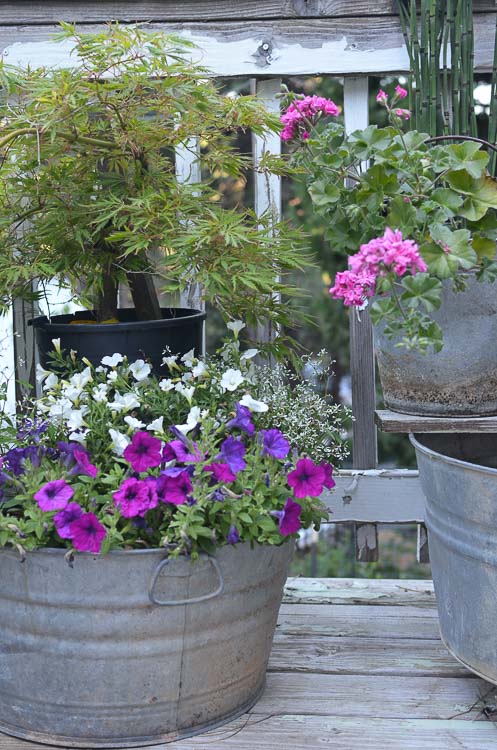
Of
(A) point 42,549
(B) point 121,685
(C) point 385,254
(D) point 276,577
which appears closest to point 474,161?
(C) point 385,254

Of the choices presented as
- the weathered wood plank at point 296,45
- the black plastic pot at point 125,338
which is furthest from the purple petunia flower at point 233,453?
the weathered wood plank at point 296,45

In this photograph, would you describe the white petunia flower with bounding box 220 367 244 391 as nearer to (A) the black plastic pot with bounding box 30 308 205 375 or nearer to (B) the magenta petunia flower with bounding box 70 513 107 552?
(A) the black plastic pot with bounding box 30 308 205 375

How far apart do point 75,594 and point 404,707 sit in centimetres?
73

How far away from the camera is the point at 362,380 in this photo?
2473 mm

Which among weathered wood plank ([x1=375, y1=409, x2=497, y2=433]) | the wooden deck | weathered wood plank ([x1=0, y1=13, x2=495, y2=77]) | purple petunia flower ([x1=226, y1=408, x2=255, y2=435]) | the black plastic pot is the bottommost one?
the wooden deck

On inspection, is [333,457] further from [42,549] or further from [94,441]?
[42,549]

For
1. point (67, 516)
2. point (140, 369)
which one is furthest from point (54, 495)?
point (140, 369)

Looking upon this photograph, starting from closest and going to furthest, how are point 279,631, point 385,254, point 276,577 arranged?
1. point 385,254
2. point 276,577
3. point 279,631

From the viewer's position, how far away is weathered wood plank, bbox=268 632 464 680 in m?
2.02

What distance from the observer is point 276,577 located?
179 centimetres

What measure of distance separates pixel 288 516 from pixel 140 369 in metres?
0.47

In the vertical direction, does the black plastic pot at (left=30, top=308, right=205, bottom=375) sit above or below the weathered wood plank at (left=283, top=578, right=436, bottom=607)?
above

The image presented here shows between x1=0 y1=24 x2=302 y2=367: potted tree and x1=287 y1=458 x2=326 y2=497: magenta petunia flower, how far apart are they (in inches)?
16.9

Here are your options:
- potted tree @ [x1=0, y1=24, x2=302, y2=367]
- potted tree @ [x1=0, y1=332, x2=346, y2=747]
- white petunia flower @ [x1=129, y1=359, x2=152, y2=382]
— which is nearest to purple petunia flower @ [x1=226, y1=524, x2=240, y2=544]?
potted tree @ [x1=0, y1=332, x2=346, y2=747]
